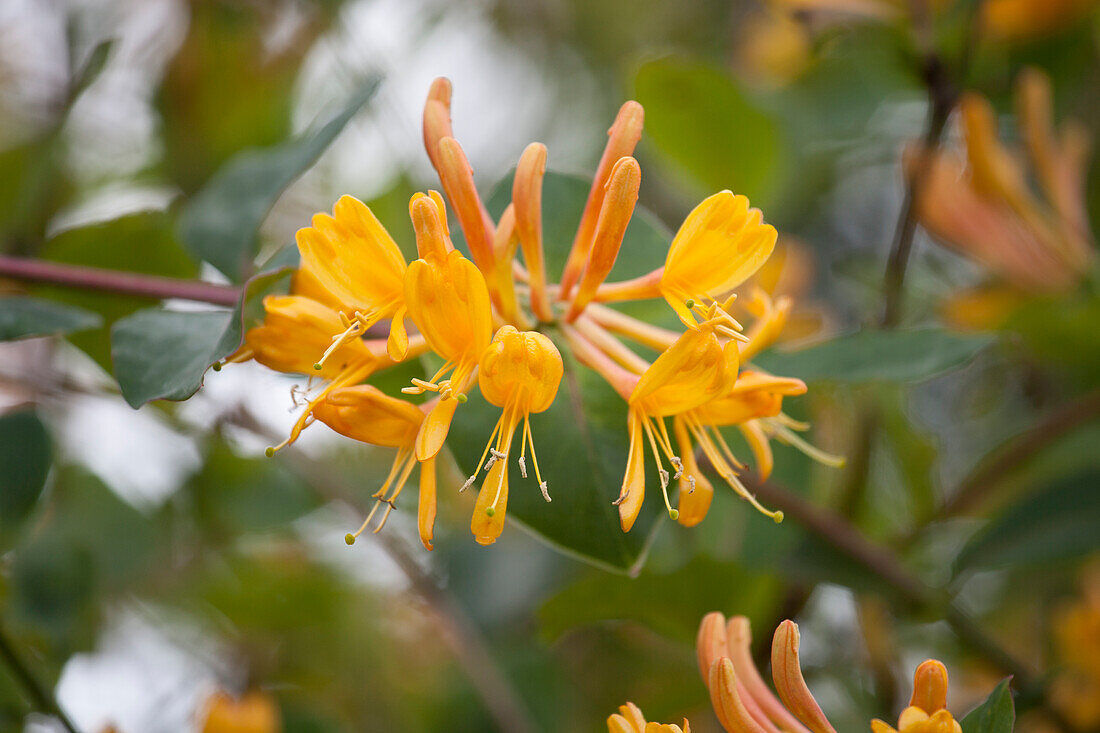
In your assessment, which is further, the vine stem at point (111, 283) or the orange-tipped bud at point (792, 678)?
the vine stem at point (111, 283)

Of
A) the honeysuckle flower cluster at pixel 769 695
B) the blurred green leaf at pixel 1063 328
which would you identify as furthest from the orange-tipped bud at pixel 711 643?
the blurred green leaf at pixel 1063 328

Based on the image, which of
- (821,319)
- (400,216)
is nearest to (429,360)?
(400,216)

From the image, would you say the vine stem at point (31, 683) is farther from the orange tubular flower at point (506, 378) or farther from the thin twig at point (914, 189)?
the thin twig at point (914, 189)

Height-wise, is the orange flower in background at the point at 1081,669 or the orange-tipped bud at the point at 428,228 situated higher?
the orange-tipped bud at the point at 428,228

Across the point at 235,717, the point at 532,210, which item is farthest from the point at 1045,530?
the point at 235,717

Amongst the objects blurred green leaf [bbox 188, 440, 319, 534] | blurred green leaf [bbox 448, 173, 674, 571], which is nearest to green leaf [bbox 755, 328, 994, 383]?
blurred green leaf [bbox 448, 173, 674, 571]

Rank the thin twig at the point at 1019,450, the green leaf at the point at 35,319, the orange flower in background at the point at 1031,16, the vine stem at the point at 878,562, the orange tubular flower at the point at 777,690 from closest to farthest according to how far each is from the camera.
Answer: the orange tubular flower at the point at 777,690
the green leaf at the point at 35,319
the vine stem at the point at 878,562
the thin twig at the point at 1019,450
the orange flower in background at the point at 1031,16

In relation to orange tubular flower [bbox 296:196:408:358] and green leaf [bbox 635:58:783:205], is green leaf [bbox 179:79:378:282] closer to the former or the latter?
orange tubular flower [bbox 296:196:408:358]

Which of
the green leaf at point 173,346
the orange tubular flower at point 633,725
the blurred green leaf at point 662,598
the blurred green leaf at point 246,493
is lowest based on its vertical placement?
the blurred green leaf at point 246,493
